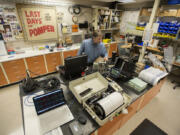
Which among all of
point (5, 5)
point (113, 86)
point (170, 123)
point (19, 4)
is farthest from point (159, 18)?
point (5, 5)

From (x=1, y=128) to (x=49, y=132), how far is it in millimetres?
1583

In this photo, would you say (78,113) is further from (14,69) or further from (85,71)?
(14,69)

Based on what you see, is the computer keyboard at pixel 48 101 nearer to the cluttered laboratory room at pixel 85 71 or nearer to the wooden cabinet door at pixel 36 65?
the cluttered laboratory room at pixel 85 71

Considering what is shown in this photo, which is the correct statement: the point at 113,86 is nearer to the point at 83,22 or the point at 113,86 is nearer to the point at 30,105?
the point at 30,105

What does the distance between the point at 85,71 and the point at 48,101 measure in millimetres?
892

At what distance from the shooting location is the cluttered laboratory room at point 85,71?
103cm

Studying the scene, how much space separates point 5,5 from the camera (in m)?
2.46

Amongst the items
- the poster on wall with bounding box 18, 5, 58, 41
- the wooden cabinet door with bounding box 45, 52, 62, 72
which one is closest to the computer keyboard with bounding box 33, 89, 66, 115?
the wooden cabinet door with bounding box 45, 52, 62, 72

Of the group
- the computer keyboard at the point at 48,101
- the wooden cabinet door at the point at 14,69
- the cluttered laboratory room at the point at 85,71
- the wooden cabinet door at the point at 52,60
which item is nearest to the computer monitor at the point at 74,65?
the cluttered laboratory room at the point at 85,71

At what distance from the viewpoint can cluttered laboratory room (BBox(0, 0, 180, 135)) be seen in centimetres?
103

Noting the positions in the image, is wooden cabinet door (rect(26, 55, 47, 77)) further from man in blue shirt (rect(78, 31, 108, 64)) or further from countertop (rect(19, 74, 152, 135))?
countertop (rect(19, 74, 152, 135))

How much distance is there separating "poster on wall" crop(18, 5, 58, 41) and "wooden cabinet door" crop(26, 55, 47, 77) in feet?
2.36

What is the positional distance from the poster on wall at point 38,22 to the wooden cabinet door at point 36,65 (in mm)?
718

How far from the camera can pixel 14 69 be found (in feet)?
8.52
